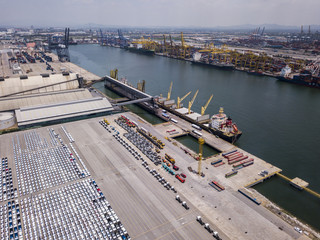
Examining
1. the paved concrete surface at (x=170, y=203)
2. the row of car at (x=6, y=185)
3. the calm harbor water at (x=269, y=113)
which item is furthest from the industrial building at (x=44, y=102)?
the calm harbor water at (x=269, y=113)

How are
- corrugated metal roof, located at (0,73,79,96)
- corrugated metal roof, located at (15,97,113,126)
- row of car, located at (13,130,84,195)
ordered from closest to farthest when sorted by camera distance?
1. row of car, located at (13,130,84,195)
2. corrugated metal roof, located at (15,97,113,126)
3. corrugated metal roof, located at (0,73,79,96)

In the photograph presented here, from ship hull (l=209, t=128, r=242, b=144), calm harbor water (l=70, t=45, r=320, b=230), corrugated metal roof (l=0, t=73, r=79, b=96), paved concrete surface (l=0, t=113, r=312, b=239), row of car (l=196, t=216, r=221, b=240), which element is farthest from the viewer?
corrugated metal roof (l=0, t=73, r=79, b=96)

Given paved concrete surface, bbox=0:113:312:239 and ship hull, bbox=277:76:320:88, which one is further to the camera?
ship hull, bbox=277:76:320:88

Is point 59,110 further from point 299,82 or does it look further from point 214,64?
point 214,64

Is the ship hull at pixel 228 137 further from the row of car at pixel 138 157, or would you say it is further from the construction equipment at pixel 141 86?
the construction equipment at pixel 141 86

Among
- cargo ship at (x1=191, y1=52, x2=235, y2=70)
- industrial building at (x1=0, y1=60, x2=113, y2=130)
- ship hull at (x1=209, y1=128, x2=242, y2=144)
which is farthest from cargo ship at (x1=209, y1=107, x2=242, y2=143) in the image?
cargo ship at (x1=191, y1=52, x2=235, y2=70)

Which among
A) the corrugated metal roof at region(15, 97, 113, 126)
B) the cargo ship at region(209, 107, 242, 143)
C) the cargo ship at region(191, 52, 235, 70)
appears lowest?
the cargo ship at region(209, 107, 242, 143)

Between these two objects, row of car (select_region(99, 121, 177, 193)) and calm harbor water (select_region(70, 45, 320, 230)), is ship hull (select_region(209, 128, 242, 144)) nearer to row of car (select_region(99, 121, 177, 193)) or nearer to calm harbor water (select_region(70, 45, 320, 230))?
calm harbor water (select_region(70, 45, 320, 230))

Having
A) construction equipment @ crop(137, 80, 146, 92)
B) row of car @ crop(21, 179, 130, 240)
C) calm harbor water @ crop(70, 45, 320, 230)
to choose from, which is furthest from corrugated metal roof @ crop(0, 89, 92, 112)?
row of car @ crop(21, 179, 130, 240)

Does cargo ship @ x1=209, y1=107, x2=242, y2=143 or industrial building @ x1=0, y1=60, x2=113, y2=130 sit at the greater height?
industrial building @ x1=0, y1=60, x2=113, y2=130
